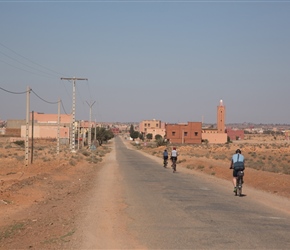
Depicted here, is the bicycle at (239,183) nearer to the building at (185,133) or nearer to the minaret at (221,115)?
the building at (185,133)

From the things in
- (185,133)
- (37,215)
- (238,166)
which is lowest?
(37,215)

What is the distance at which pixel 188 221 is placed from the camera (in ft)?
38.6

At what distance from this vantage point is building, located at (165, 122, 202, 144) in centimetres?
13166

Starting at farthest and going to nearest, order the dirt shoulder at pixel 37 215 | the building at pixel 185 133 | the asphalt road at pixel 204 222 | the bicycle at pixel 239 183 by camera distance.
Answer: the building at pixel 185 133, the bicycle at pixel 239 183, the dirt shoulder at pixel 37 215, the asphalt road at pixel 204 222

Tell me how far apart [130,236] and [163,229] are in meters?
1.04

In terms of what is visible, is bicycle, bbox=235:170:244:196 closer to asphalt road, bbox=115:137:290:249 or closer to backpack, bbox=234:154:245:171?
backpack, bbox=234:154:245:171

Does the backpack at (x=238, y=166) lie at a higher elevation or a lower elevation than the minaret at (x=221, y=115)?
lower

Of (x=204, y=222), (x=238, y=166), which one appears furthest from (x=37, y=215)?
(x=238, y=166)

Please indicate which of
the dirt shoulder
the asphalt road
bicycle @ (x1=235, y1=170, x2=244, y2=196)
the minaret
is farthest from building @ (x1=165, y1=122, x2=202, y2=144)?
the asphalt road

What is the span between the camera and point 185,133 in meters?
133

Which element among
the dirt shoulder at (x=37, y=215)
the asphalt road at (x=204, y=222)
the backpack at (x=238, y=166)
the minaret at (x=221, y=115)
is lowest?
the dirt shoulder at (x=37, y=215)

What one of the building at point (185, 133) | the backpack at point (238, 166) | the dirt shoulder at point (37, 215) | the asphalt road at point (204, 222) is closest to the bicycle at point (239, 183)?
the backpack at point (238, 166)

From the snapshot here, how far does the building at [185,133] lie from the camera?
132 meters

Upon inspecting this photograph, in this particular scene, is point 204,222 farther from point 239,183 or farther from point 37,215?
point 239,183
